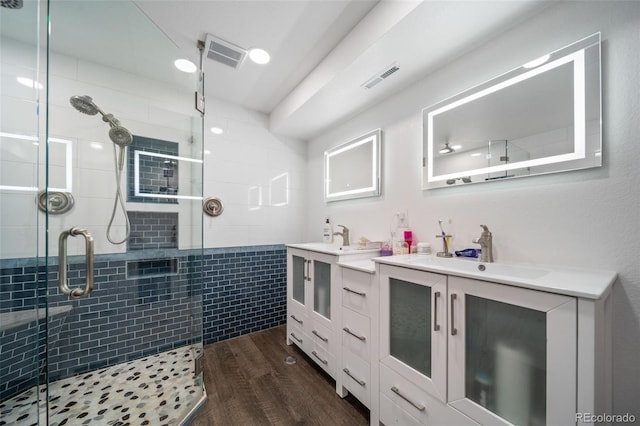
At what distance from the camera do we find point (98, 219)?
5.58 feet

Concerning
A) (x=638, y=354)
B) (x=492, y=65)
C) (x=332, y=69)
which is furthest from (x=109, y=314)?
(x=492, y=65)

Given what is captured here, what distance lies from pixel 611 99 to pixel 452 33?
0.81 metres

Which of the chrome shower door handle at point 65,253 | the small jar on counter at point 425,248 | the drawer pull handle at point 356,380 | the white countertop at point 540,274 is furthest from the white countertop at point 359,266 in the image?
the chrome shower door handle at point 65,253

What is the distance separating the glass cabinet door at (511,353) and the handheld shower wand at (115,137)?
2.32m

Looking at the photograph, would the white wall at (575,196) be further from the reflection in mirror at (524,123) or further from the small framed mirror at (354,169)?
the small framed mirror at (354,169)

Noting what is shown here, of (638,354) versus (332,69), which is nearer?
(638,354)

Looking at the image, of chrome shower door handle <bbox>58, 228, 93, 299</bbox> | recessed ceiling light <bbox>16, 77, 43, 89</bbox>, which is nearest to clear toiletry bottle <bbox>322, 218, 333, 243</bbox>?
chrome shower door handle <bbox>58, 228, 93, 299</bbox>

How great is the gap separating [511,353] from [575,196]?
80 centimetres

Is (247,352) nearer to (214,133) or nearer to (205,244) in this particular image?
(205,244)

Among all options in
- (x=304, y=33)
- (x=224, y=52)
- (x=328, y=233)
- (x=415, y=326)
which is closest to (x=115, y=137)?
(x=224, y=52)

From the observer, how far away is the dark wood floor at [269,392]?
4.56 feet

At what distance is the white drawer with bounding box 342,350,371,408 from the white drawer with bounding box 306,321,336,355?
133 mm

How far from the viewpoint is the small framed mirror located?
2059mm

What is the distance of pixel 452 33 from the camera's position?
4.26ft
